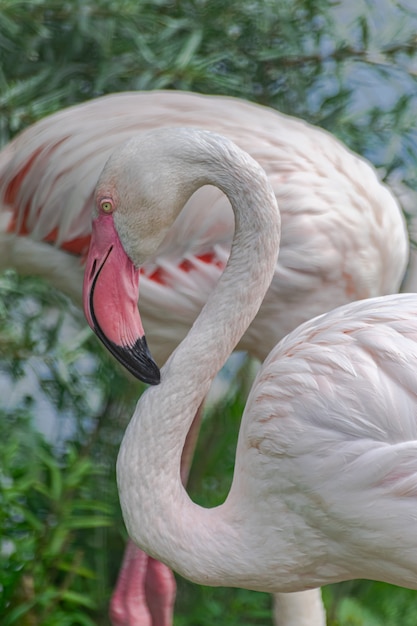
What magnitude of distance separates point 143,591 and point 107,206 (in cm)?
129

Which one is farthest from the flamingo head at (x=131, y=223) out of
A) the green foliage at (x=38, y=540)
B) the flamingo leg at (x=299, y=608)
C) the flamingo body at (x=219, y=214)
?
the flamingo leg at (x=299, y=608)

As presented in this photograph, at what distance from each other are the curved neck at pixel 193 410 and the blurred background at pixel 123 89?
82cm

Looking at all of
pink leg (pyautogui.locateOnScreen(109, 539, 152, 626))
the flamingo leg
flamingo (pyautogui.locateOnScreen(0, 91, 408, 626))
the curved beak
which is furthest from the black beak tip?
pink leg (pyautogui.locateOnScreen(109, 539, 152, 626))

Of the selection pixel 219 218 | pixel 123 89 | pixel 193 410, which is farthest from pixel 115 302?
pixel 123 89

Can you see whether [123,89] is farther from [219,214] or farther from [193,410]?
[193,410]

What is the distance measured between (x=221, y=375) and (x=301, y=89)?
0.87m

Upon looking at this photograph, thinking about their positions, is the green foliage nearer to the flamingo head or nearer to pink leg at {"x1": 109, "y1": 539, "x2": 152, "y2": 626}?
pink leg at {"x1": 109, "y1": 539, "x2": 152, "y2": 626}

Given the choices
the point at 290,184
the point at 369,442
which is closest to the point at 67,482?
the point at 290,184

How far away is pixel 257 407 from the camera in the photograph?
7.19 ft

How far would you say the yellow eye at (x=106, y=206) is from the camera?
7.22ft

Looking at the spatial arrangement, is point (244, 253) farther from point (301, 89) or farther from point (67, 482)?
point (301, 89)

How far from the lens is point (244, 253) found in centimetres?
218

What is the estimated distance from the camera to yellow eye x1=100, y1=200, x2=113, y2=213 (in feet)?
7.22

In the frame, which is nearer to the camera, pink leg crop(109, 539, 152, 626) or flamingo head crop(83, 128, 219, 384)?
flamingo head crop(83, 128, 219, 384)
